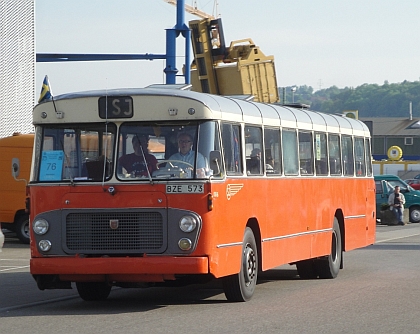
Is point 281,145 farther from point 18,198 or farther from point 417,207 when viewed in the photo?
point 417,207

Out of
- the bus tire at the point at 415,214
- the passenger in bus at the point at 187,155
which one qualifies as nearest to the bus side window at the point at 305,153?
the passenger in bus at the point at 187,155

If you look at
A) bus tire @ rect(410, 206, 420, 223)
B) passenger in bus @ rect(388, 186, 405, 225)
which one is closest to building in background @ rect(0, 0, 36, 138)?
passenger in bus @ rect(388, 186, 405, 225)

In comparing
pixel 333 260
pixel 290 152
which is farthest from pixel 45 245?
pixel 333 260

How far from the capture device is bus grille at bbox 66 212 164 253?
38.1ft

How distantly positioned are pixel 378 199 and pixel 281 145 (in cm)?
2800

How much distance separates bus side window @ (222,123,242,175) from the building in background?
16.3 m

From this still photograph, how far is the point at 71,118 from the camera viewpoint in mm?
12195

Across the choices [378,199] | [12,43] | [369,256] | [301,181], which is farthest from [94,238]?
[378,199]

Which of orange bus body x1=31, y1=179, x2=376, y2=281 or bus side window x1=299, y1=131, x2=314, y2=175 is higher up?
bus side window x1=299, y1=131, x2=314, y2=175

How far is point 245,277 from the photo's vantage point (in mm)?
12750

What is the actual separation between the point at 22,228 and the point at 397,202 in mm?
18901

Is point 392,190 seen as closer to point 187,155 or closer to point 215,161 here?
point 215,161

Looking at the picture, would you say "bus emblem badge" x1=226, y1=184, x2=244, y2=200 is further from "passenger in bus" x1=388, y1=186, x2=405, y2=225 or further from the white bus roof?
"passenger in bus" x1=388, y1=186, x2=405, y2=225

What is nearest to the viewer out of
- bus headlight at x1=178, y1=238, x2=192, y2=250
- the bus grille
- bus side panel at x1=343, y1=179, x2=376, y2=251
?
bus headlight at x1=178, y1=238, x2=192, y2=250
